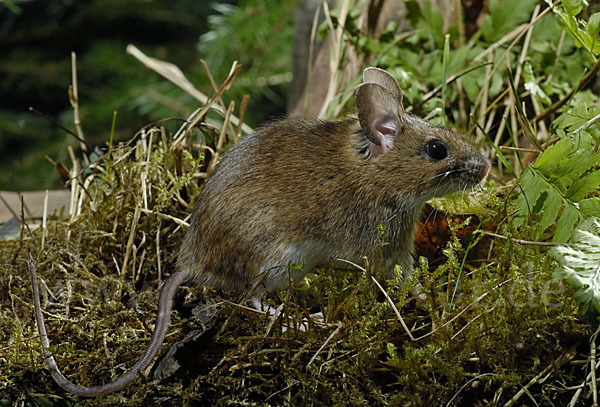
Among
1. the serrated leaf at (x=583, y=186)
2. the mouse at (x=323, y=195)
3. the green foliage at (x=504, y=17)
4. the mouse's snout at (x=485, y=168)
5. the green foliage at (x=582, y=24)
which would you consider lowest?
the mouse at (x=323, y=195)

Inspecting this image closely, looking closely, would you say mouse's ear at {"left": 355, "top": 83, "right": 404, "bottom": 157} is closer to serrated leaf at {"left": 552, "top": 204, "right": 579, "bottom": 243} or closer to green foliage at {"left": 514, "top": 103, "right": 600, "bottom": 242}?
green foliage at {"left": 514, "top": 103, "right": 600, "bottom": 242}

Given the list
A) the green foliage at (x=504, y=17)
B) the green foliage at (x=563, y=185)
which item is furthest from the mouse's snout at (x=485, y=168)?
the green foliage at (x=504, y=17)

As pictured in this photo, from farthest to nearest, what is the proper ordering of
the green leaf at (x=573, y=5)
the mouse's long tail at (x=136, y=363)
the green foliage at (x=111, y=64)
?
1. the green foliage at (x=111, y=64)
2. the green leaf at (x=573, y=5)
3. the mouse's long tail at (x=136, y=363)

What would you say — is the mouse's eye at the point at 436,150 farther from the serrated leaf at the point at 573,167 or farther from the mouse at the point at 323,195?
the serrated leaf at the point at 573,167

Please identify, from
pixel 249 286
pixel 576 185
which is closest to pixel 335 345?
pixel 249 286

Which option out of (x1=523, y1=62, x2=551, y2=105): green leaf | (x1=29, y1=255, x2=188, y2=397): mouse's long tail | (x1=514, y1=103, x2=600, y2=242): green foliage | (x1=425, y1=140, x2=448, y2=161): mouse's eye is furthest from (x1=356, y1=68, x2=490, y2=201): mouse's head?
(x1=29, y1=255, x2=188, y2=397): mouse's long tail

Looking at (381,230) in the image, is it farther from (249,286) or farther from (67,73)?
(67,73)
